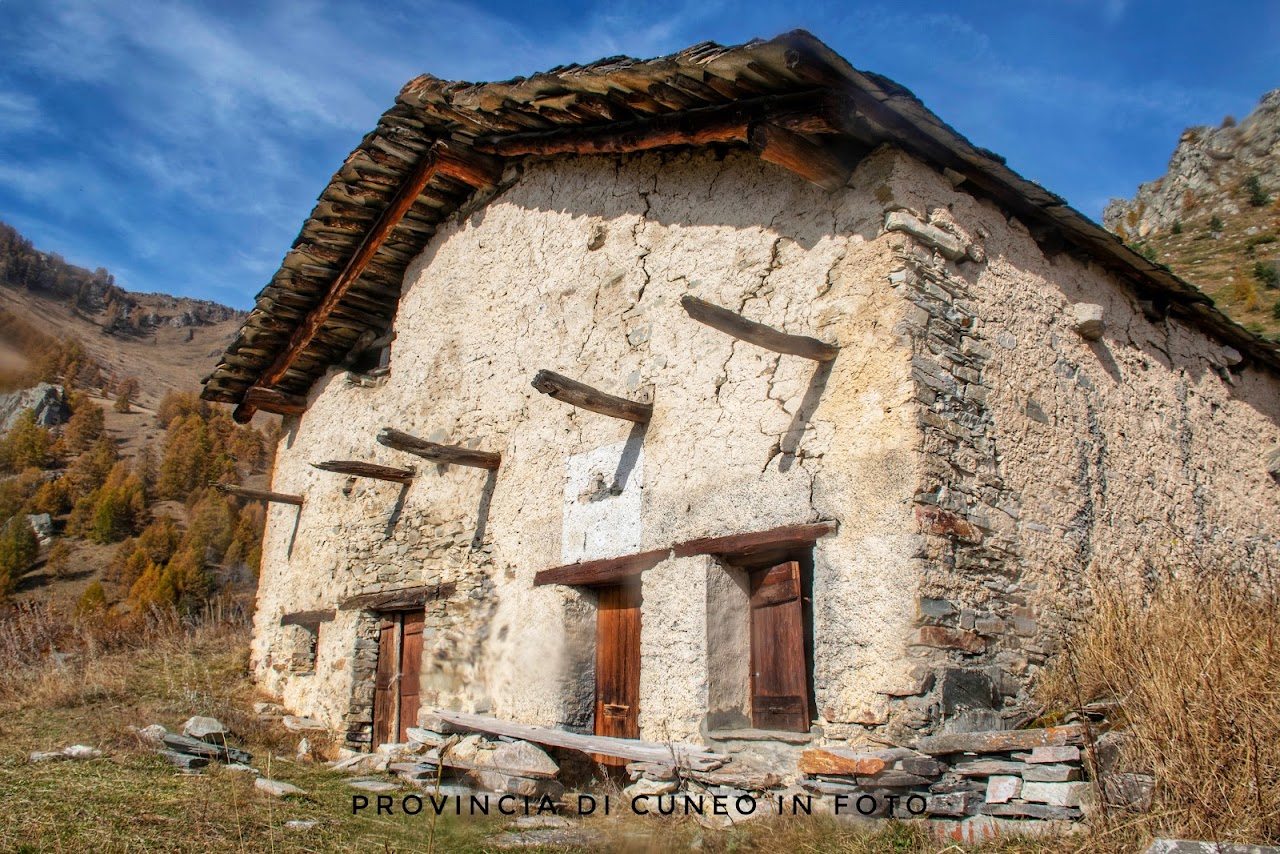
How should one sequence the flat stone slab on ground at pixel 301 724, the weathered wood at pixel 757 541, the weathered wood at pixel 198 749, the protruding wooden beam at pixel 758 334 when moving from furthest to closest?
the flat stone slab on ground at pixel 301 724 → the weathered wood at pixel 198 749 → the weathered wood at pixel 757 541 → the protruding wooden beam at pixel 758 334

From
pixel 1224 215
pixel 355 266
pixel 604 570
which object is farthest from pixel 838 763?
pixel 1224 215

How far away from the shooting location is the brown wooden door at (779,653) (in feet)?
15.1

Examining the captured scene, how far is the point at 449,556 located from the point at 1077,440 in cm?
446

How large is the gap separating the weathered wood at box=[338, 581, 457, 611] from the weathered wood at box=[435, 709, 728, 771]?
94 centimetres

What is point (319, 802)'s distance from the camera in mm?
5109

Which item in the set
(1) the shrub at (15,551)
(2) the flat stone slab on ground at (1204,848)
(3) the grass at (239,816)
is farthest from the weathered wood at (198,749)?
(1) the shrub at (15,551)

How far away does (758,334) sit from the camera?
4.49 m

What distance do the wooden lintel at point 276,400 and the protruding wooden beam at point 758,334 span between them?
6.88 m

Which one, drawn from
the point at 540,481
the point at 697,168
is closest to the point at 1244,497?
the point at 697,168

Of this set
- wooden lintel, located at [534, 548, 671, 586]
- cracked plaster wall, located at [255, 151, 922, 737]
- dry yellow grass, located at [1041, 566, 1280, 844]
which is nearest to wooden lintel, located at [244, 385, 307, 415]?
cracked plaster wall, located at [255, 151, 922, 737]

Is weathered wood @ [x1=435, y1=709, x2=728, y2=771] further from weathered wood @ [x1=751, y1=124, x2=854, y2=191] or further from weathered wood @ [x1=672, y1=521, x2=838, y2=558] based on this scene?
weathered wood @ [x1=751, y1=124, x2=854, y2=191]

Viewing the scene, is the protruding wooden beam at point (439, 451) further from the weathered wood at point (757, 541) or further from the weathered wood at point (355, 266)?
the weathered wood at point (355, 266)

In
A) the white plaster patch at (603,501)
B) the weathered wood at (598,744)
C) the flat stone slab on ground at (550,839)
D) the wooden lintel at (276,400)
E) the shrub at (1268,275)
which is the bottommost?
the flat stone slab on ground at (550,839)

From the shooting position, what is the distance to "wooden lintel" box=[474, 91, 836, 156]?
4645mm
